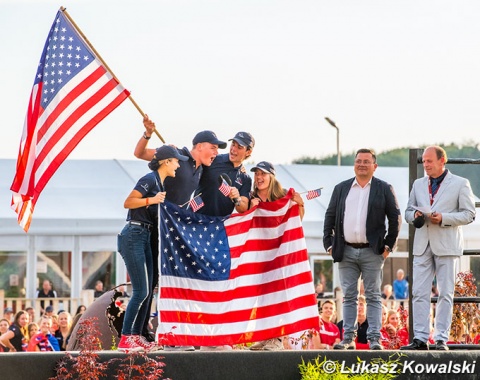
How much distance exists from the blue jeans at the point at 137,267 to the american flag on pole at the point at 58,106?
4.41 ft

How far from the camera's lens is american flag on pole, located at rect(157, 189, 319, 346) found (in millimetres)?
11500

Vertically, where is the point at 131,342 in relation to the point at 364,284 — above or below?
below

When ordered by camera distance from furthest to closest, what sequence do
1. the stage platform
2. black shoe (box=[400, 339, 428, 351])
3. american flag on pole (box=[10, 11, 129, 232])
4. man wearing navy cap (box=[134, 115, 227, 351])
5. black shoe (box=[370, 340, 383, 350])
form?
american flag on pole (box=[10, 11, 129, 232]) < black shoe (box=[400, 339, 428, 351]) < black shoe (box=[370, 340, 383, 350]) < man wearing navy cap (box=[134, 115, 227, 351]) < the stage platform

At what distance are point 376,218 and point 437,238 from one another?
58cm

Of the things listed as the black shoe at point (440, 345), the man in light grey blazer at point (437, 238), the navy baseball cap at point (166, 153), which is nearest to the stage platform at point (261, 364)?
the black shoe at point (440, 345)

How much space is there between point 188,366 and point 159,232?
1.24 metres

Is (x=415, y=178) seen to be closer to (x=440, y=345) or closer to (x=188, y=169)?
(x=440, y=345)

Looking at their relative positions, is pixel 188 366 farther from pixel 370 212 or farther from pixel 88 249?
pixel 88 249

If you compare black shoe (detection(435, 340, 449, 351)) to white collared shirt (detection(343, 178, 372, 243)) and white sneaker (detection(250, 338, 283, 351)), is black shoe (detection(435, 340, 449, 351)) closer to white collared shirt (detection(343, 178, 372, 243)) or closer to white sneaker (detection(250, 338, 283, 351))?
white collared shirt (detection(343, 178, 372, 243))

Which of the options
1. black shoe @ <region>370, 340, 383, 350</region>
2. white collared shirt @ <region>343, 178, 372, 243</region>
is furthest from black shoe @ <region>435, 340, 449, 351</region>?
white collared shirt @ <region>343, 178, 372, 243</region>

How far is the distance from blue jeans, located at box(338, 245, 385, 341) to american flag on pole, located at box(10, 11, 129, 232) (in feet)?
8.55

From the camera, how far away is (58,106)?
41.0ft

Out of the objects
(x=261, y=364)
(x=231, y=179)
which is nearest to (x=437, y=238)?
(x=231, y=179)

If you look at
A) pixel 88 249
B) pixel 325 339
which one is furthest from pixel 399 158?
pixel 325 339
